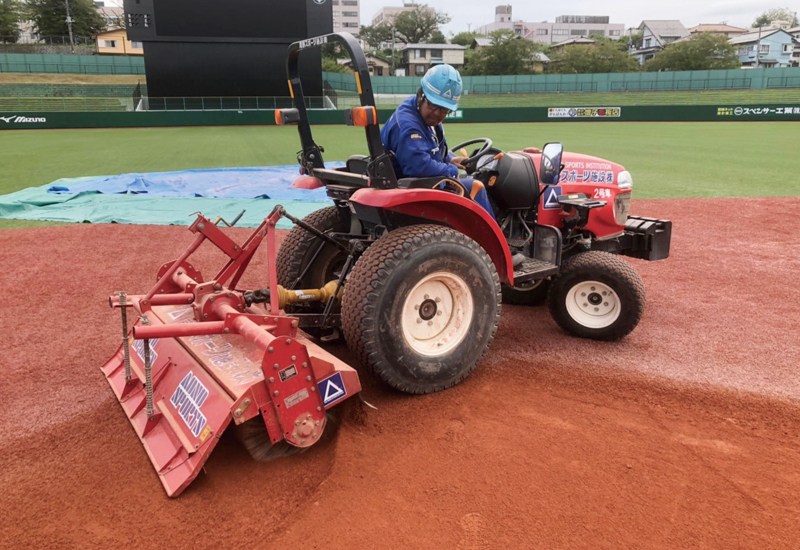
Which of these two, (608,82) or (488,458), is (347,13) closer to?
(608,82)

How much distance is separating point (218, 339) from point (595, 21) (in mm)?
146872

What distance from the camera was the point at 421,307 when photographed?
3.51 m

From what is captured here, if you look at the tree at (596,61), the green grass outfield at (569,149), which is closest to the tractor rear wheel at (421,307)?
the green grass outfield at (569,149)

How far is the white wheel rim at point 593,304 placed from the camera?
445 centimetres

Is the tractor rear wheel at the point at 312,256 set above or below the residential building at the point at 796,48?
below

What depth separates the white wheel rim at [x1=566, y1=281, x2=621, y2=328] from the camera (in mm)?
4453

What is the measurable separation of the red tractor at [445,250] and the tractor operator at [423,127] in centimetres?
10

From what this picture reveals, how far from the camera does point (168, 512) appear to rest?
257 cm

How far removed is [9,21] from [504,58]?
49828mm

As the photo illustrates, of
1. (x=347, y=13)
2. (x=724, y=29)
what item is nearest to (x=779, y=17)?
(x=724, y=29)

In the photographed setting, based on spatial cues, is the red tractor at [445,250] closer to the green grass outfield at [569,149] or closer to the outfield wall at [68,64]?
the green grass outfield at [569,149]

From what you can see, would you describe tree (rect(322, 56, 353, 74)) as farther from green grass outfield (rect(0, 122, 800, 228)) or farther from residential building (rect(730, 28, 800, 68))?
residential building (rect(730, 28, 800, 68))

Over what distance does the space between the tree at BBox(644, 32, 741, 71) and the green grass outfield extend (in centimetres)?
4372

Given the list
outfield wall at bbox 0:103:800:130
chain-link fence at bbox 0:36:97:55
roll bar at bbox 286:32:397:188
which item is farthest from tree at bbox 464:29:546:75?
roll bar at bbox 286:32:397:188
